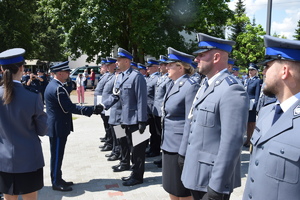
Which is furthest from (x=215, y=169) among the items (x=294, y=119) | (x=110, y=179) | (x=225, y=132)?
(x=110, y=179)

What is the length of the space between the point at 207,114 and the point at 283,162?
88 centimetres

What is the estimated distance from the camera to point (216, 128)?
8.13 ft

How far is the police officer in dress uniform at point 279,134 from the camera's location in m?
1.68

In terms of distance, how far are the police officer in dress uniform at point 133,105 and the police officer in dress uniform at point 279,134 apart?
3.39m

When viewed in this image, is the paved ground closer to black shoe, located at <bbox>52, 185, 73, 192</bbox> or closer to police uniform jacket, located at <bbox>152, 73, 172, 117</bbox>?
black shoe, located at <bbox>52, 185, 73, 192</bbox>

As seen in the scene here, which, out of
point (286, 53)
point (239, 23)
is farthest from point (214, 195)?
point (239, 23)

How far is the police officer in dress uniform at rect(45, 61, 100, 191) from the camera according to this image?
15.6ft

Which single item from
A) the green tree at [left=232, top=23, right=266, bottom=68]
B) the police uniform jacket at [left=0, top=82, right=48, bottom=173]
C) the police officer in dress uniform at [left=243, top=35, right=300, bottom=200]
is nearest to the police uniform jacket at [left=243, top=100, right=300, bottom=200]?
the police officer in dress uniform at [left=243, top=35, right=300, bottom=200]

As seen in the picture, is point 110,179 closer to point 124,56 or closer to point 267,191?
point 124,56

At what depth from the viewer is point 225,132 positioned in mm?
2328

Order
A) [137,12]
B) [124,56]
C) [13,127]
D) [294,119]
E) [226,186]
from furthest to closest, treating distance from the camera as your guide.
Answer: [137,12], [124,56], [13,127], [226,186], [294,119]

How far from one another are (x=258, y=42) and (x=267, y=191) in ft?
190

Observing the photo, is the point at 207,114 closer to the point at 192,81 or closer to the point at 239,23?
the point at 192,81

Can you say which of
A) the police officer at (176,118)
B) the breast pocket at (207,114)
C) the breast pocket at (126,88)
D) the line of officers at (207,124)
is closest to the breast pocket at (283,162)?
the line of officers at (207,124)
